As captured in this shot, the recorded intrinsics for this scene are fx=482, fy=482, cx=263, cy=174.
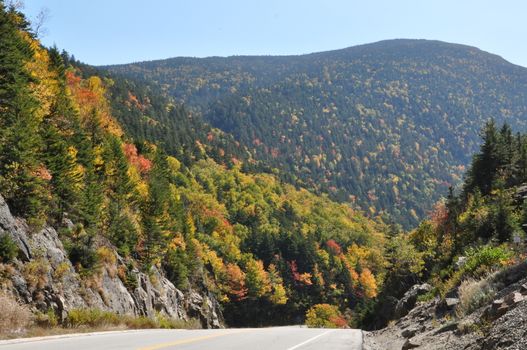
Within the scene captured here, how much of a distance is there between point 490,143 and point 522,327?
39.9 meters

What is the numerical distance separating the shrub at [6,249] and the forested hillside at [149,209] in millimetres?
48

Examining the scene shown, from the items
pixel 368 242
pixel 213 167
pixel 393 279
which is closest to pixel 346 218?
pixel 368 242

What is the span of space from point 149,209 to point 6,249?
34.8 meters

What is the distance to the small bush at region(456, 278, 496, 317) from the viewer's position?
13.6 meters

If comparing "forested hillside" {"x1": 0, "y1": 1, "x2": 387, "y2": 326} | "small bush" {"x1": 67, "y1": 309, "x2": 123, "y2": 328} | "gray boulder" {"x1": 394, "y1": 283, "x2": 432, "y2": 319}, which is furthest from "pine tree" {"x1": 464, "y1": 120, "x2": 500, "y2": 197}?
"small bush" {"x1": 67, "y1": 309, "x2": 123, "y2": 328}

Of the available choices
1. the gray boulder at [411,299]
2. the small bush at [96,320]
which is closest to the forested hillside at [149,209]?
the small bush at [96,320]

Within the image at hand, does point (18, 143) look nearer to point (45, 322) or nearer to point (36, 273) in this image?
point (36, 273)

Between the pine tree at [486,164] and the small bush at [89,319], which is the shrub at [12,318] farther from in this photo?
the pine tree at [486,164]

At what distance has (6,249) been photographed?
75.3 ft

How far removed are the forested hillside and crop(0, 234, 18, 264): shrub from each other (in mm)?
48

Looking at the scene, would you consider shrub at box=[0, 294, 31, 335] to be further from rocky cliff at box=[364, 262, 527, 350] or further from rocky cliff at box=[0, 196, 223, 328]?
rocky cliff at box=[364, 262, 527, 350]

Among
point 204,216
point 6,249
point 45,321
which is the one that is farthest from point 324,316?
point 45,321

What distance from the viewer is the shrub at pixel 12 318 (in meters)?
16.5

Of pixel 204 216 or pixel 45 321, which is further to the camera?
pixel 204 216
